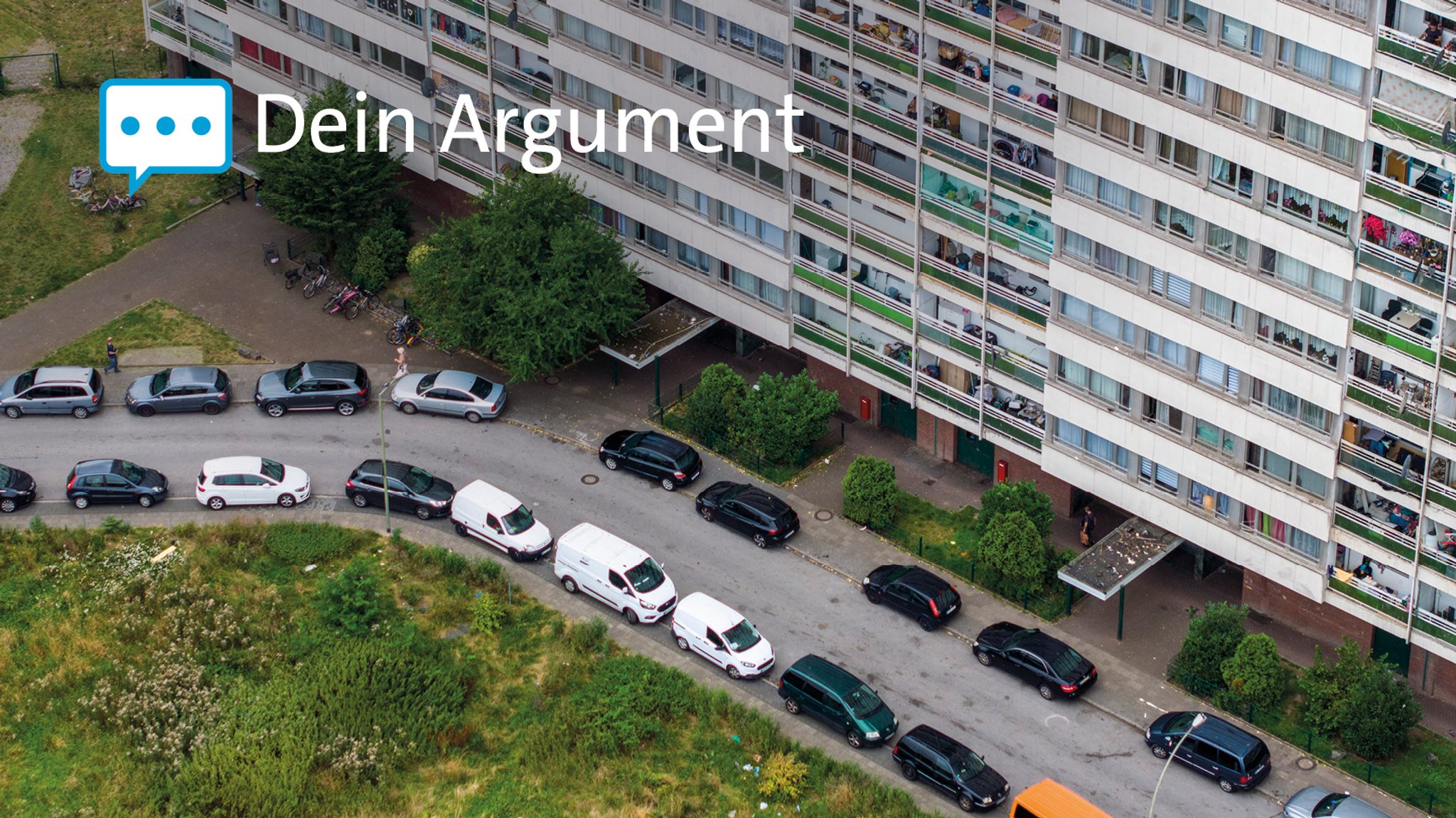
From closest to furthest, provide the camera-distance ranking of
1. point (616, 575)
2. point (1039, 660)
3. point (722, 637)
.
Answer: point (1039, 660) → point (722, 637) → point (616, 575)

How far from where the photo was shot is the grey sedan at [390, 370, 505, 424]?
86.1 m

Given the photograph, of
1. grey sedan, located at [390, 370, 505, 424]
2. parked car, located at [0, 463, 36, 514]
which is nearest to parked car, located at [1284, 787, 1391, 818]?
grey sedan, located at [390, 370, 505, 424]

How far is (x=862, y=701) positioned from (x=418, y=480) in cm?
2048

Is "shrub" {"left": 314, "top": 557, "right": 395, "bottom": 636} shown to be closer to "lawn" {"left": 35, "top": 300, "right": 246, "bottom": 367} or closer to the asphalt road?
the asphalt road

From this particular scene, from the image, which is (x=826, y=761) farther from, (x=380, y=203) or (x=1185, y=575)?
(x=380, y=203)

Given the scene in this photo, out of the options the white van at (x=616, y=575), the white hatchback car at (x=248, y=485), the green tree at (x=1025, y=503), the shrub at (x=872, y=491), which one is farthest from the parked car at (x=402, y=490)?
the green tree at (x=1025, y=503)

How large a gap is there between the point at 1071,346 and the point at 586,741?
70.7 feet

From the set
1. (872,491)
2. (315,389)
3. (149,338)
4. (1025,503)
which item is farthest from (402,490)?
(1025,503)

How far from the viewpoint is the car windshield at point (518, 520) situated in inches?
3098

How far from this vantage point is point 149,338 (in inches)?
3620

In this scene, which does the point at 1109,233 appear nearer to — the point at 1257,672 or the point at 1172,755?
the point at 1257,672

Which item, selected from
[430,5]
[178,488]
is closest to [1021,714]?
[178,488]

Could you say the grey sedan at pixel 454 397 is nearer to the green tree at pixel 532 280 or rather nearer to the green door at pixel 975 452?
the green tree at pixel 532 280

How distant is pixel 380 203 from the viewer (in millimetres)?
93688
